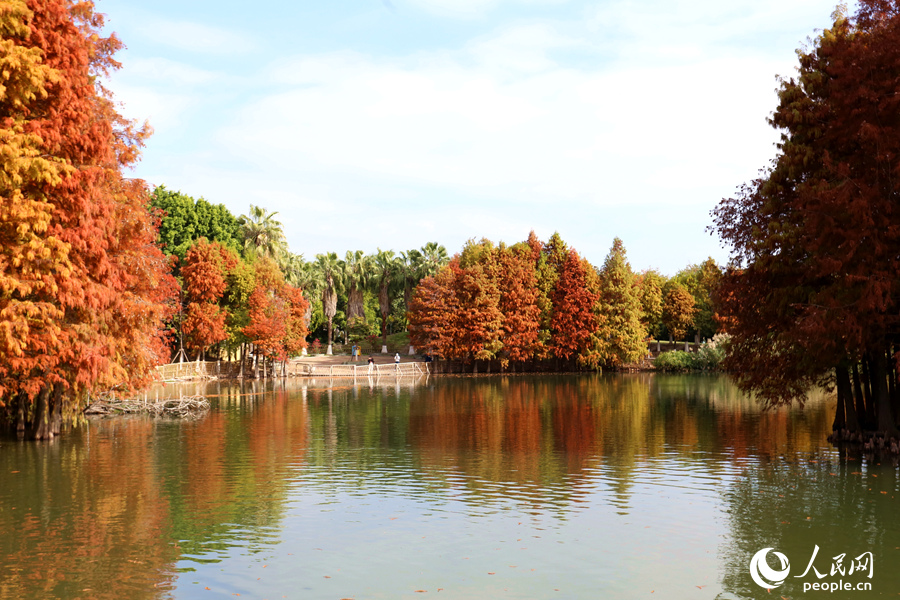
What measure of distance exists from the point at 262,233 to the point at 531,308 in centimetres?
2645

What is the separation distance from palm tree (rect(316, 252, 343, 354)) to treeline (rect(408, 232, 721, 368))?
16.2m

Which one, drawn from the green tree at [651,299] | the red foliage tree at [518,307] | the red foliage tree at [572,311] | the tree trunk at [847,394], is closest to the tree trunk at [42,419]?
the tree trunk at [847,394]

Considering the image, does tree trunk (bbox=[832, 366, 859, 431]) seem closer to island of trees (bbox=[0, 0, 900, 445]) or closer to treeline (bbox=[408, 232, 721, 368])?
island of trees (bbox=[0, 0, 900, 445])

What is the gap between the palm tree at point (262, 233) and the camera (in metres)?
76.2

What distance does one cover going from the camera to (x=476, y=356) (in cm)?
7575

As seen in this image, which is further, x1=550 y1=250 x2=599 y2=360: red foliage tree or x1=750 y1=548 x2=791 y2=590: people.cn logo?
x1=550 y1=250 x2=599 y2=360: red foliage tree

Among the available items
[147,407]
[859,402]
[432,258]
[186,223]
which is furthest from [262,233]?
[859,402]

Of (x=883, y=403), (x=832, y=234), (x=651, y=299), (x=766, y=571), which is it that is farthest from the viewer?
(x=651, y=299)

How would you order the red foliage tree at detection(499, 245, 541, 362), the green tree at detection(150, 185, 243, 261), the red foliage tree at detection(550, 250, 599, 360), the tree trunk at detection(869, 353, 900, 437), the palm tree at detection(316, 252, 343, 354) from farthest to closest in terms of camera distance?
1. the palm tree at detection(316, 252, 343, 354)
2. the red foliage tree at detection(550, 250, 599, 360)
3. the red foliage tree at detection(499, 245, 541, 362)
4. the green tree at detection(150, 185, 243, 261)
5. the tree trunk at detection(869, 353, 900, 437)

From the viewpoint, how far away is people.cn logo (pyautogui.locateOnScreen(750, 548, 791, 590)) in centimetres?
1160

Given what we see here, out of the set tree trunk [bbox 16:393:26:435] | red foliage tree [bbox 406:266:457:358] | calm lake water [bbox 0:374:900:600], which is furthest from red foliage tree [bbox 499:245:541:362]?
tree trunk [bbox 16:393:26:435]

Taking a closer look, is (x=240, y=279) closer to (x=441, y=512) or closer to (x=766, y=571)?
(x=441, y=512)

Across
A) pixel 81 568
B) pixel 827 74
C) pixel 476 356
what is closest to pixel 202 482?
pixel 81 568

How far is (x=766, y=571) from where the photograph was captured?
12039 mm
